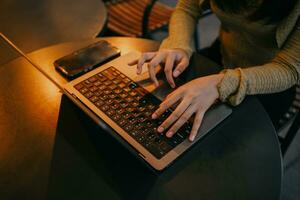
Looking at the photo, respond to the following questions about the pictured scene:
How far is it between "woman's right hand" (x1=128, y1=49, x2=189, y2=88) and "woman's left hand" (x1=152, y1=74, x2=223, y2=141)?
7 centimetres

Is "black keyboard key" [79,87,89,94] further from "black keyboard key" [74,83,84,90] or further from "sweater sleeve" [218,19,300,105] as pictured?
"sweater sleeve" [218,19,300,105]

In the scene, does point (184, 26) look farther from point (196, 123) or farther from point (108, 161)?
point (108, 161)

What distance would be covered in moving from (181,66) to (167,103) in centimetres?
19

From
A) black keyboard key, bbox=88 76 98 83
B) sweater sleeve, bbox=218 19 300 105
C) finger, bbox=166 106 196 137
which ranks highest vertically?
sweater sleeve, bbox=218 19 300 105

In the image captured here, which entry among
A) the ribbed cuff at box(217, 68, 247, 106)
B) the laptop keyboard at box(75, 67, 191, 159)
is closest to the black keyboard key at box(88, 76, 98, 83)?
the laptop keyboard at box(75, 67, 191, 159)

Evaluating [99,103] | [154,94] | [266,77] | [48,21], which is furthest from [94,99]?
[48,21]

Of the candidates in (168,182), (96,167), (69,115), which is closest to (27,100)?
(69,115)

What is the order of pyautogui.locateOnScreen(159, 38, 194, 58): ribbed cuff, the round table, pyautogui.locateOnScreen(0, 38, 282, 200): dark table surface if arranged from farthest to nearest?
the round table < pyautogui.locateOnScreen(159, 38, 194, 58): ribbed cuff < pyautogui.locateOnScreen(0, 38, 282, 200): dark table surface

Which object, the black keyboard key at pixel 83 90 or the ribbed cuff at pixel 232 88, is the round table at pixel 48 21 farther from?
the ribbed cuff at pixel 232 88

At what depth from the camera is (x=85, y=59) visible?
2.88ft

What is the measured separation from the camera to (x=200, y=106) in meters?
0.71

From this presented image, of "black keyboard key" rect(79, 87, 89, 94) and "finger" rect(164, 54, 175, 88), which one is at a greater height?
"finger" rect(164, 54, 175, 88)

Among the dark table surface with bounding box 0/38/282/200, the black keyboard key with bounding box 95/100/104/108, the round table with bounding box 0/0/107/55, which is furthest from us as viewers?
the round table with bounding box 0/0/107/55

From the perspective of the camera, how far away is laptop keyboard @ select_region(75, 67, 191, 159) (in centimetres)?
64
